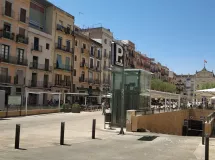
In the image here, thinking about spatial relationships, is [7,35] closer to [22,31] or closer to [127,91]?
[22,31]

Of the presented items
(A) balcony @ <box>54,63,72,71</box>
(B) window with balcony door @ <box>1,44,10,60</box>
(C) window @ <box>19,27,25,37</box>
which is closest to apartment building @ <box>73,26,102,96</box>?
(A) balcony @ <box>54,63,72,71</box>

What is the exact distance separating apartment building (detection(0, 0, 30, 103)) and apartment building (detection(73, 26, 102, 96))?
13.9 meters

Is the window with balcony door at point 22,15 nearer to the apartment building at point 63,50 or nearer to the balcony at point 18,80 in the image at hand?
the apartment building at point 63,50

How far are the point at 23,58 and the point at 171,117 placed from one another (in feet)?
72.9

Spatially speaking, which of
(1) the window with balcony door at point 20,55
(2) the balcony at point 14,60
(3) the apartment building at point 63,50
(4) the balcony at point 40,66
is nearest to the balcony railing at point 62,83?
(3) the apartment building at point 63,50

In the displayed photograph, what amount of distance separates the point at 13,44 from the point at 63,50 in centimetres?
1148

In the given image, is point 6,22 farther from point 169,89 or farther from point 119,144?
point 169,89

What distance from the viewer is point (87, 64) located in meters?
58.1

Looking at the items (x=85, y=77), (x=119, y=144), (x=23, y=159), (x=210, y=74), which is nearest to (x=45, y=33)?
(x=85, y=77)

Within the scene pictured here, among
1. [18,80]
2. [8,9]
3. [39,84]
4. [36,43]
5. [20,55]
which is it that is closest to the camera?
[8,9]

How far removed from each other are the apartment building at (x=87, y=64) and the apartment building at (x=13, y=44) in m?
13.9

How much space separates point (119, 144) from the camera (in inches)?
488

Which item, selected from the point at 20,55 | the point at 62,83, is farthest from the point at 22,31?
the point at 62,83

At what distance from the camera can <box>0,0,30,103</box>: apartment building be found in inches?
1499
